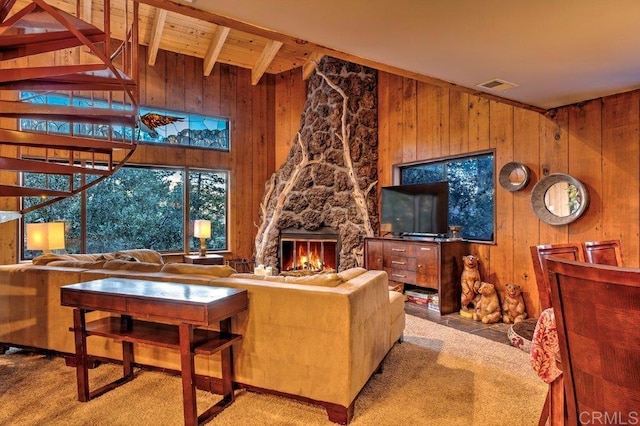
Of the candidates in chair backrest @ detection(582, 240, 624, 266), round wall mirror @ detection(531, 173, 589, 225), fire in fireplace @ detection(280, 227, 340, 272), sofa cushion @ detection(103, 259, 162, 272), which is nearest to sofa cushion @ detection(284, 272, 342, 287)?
sofa cushion @ detection(103, 259, 162, 272)

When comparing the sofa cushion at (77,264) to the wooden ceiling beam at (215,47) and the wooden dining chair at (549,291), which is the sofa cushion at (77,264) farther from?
the wooden ceiling beam at (215,47)

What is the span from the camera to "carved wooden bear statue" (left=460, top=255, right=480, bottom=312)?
165 inches

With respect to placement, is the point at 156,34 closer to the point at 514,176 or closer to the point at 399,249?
the point at 399,249

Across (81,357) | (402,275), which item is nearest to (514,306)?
(402,275)

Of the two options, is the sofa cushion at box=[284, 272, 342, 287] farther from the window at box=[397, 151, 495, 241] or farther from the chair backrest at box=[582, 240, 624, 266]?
the window at box=[397, 151, 495, 241]

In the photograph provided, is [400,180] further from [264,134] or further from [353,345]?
[353,345]

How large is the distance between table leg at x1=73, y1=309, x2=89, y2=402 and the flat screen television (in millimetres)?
3786

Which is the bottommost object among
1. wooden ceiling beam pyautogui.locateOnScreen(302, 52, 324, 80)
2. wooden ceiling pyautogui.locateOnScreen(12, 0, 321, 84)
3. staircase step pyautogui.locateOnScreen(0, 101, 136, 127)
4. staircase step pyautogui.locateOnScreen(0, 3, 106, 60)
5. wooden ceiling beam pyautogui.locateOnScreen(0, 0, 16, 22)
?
staircase step pyautogui.locateOnScreen(0, 101, 136, 127)

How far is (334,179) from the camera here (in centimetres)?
Result: 574

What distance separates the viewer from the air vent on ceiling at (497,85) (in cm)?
300

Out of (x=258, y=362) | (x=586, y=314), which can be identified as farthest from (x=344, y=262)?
(x=586, y=314)

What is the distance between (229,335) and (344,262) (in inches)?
139

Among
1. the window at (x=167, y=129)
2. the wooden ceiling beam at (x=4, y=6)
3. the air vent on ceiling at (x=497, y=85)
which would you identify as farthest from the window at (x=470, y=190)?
the wooden ceiling beam at (x=4, y=6)

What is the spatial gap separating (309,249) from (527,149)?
11.1 feet
